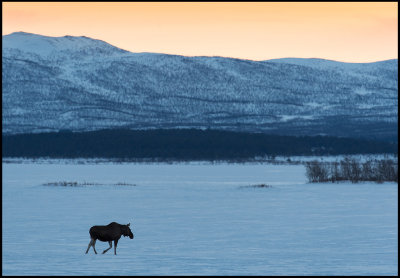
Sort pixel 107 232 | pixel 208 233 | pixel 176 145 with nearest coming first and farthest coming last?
pixel 107 232
pixel 208 233
pixel 176 145

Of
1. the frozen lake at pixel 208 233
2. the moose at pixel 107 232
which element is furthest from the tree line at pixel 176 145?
the moose at pixel 107 232

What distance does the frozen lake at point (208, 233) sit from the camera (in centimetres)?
1534

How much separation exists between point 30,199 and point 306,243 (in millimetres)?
16930

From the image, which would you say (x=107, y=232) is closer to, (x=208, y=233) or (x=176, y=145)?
(x=208, y=233)

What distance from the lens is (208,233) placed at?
68.8ft

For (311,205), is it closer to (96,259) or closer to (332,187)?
(332,187)

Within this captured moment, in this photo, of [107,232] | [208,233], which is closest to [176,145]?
[208,233]

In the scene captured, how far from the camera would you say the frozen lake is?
15344 mm

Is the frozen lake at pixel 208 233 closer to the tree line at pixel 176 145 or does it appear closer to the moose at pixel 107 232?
the moose at pixel 107 232

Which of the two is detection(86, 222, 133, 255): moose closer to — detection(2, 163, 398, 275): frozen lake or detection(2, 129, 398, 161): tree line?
detection(2, 163, 398, 275): frozen lake

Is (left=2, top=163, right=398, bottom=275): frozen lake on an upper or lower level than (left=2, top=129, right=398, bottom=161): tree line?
lower

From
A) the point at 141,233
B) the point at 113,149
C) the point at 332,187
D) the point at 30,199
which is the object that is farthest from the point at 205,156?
the point at 141,233

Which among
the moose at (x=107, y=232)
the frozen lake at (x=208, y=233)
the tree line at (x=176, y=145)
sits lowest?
the frozen lake at (x=208, y=233)

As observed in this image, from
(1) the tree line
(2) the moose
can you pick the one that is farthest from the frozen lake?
(1) the tree line
